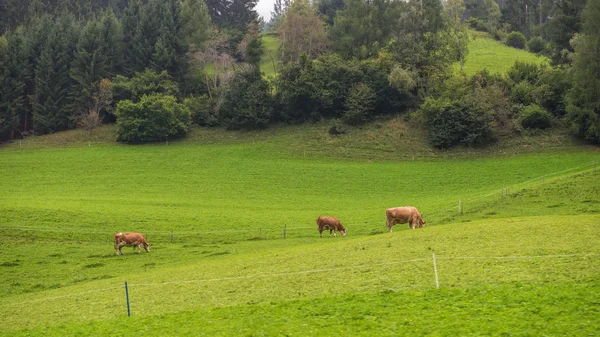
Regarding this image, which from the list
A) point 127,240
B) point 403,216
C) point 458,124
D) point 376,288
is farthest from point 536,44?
point 376,288

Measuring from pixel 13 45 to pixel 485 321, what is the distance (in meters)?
106

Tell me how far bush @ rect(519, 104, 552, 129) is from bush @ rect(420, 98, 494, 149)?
4072mm

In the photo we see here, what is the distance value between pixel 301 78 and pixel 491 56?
43.0 metres

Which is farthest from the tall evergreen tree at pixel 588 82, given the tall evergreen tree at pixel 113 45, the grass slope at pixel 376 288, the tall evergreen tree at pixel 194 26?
the tall evergreen tree at pixel 113 45

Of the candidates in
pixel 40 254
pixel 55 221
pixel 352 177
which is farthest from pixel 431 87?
pixel 40 254

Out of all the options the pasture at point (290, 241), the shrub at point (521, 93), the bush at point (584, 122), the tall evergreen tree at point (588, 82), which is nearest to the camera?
the pasture at point (290, 241)

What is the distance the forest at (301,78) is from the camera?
77.6 metres

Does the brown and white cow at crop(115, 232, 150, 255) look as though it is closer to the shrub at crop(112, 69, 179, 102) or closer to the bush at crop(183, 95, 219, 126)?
the bush at crop(183, 95, 219, 126)

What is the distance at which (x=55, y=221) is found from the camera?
4750 centimetres

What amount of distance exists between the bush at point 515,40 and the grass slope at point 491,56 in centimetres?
264

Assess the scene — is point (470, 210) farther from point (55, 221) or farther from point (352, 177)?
point (55, 221)

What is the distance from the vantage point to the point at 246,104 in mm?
90562

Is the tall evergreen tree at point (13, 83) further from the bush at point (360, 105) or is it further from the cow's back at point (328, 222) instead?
the cow's back at point (328, 222)

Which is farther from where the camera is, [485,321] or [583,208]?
[583,208]
